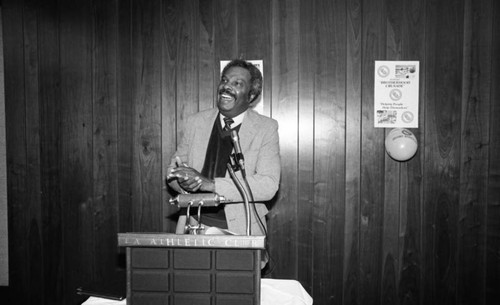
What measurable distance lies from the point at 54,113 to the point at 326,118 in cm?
173

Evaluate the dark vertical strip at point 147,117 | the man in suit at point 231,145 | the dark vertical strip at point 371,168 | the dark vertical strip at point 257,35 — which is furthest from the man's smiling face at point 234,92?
the dark vertical strip at point 371,168

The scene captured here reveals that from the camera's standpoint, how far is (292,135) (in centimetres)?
241

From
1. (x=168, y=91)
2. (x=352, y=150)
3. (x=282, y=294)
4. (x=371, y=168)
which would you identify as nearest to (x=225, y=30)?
(x=168, y=91)

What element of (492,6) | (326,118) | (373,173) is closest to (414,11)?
(492,6)

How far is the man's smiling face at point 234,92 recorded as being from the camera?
1892 millimetres

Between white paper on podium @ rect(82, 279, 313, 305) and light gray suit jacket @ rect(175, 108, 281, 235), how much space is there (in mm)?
440

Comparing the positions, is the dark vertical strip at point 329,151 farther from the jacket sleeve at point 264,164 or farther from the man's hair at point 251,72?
the jacket sleeve at point 264,164

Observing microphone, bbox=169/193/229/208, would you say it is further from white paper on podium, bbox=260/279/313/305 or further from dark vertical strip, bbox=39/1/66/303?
dark vertical strip, bbox=39/1/66/303

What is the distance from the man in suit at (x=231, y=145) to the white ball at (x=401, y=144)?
802 mm

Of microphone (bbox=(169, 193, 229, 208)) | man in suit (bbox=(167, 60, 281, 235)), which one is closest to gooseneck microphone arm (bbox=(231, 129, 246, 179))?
microphone (bbox=(169, 193, 229, 208))

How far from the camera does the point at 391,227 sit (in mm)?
2385

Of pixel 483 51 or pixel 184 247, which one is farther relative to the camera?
pixel 483 51

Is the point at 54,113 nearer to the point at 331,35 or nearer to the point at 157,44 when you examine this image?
the point at 157,44

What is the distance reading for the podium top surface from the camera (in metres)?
0.98
